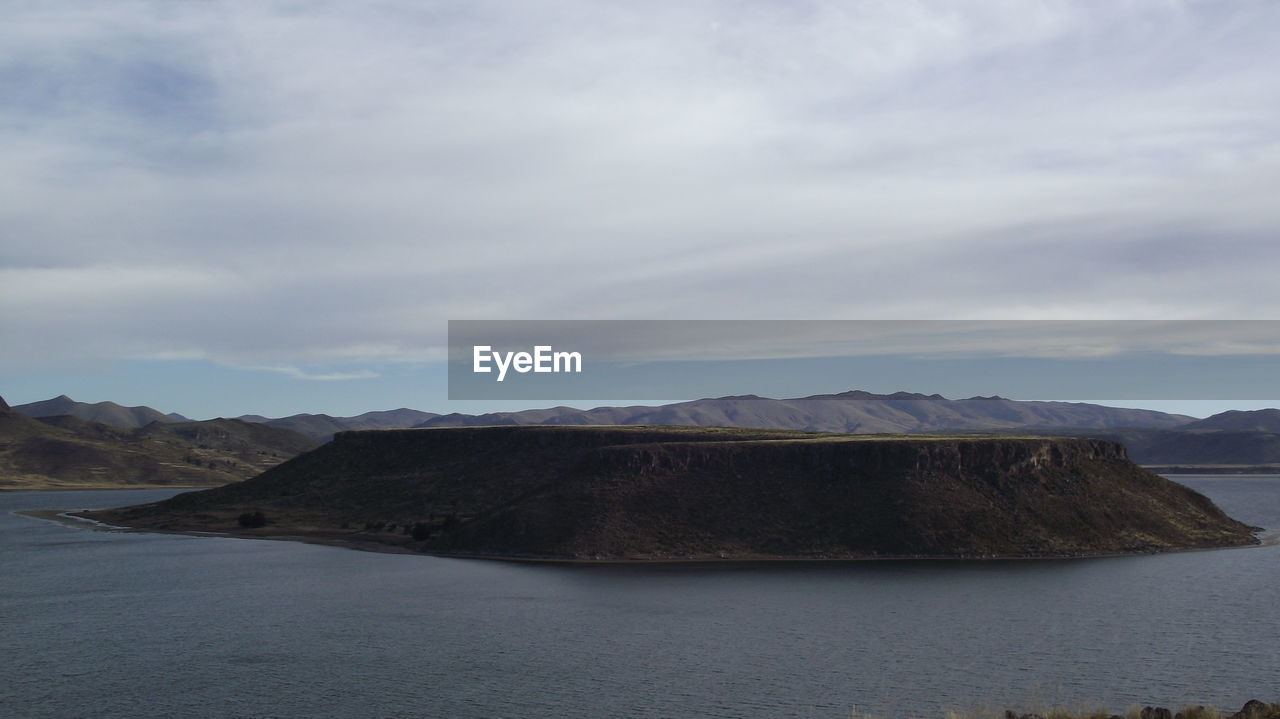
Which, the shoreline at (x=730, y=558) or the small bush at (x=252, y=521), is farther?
the small bush at (x=252, y=521)

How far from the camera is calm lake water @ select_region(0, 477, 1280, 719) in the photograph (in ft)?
162

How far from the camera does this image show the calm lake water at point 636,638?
49.4 metres

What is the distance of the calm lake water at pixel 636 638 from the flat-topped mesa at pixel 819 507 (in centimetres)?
687

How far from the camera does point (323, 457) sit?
177625 millimetres

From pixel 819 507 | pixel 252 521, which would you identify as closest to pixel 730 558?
pixel 819 507

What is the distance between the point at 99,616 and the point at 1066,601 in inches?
2830

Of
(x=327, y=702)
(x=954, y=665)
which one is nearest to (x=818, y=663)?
(x=954, y=665)

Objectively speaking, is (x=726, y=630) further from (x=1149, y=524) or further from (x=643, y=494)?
(x=1149, y=524)

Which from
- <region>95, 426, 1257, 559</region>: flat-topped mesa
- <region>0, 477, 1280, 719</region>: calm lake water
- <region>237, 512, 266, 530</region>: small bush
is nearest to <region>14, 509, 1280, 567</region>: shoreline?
<region>95, 426, 1257, 559</region>: flat-topped mesa

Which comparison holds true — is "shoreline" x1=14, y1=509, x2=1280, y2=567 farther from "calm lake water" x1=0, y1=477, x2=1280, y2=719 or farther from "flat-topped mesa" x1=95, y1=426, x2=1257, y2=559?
"calm lake water" x1=0, y1=477, x2=1280, y2=719

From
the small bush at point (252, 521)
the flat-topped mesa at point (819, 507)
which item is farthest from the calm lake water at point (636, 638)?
the small bush at point (252, 521)

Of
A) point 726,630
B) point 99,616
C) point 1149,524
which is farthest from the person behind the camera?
point 1149,524

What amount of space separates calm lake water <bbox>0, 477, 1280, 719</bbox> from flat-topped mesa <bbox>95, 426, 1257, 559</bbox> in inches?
271

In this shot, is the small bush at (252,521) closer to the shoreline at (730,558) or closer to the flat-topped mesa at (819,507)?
the flat-topped mesa at (819,507)
